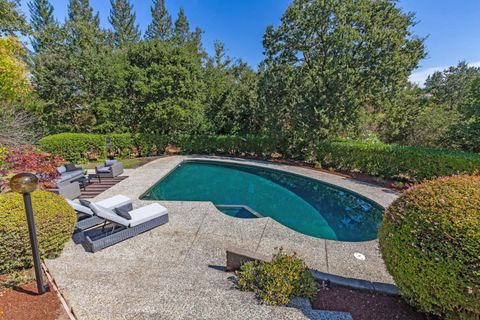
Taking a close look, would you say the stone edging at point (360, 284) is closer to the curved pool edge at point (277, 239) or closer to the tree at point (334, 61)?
the curved pool edge at point (277, 239)

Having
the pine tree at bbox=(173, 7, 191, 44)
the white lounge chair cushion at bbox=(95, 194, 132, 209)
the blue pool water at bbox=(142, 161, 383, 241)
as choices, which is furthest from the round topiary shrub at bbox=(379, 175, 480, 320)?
the pine tree at bbox=(173, 7, 191, 44)

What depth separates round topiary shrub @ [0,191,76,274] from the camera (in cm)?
359

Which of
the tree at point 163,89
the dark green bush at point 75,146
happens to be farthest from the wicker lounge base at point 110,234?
the dark green bush at point 75,146

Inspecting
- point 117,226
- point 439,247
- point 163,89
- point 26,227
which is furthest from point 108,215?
point 163,89

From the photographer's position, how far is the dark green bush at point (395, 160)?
28.6 ft

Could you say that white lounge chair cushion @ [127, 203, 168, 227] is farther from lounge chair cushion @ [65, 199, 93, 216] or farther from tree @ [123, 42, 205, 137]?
tree @ [123, 42, 205, 137]

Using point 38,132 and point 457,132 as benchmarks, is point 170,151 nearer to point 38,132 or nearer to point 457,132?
point 38,132

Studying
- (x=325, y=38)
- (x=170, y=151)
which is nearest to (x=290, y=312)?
(x=325, y=38)

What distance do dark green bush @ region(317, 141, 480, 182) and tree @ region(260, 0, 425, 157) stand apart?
157 cm

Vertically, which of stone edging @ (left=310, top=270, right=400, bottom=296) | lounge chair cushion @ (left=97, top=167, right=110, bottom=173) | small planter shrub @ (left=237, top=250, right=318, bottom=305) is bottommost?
lounge chair cushion @ (left=97, top=167, right=110, bottom=173)

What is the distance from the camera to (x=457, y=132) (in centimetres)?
1062

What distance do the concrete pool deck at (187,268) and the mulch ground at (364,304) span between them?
0.56 metres

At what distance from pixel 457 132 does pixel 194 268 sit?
1295 cm

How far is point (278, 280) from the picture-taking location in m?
3.33
